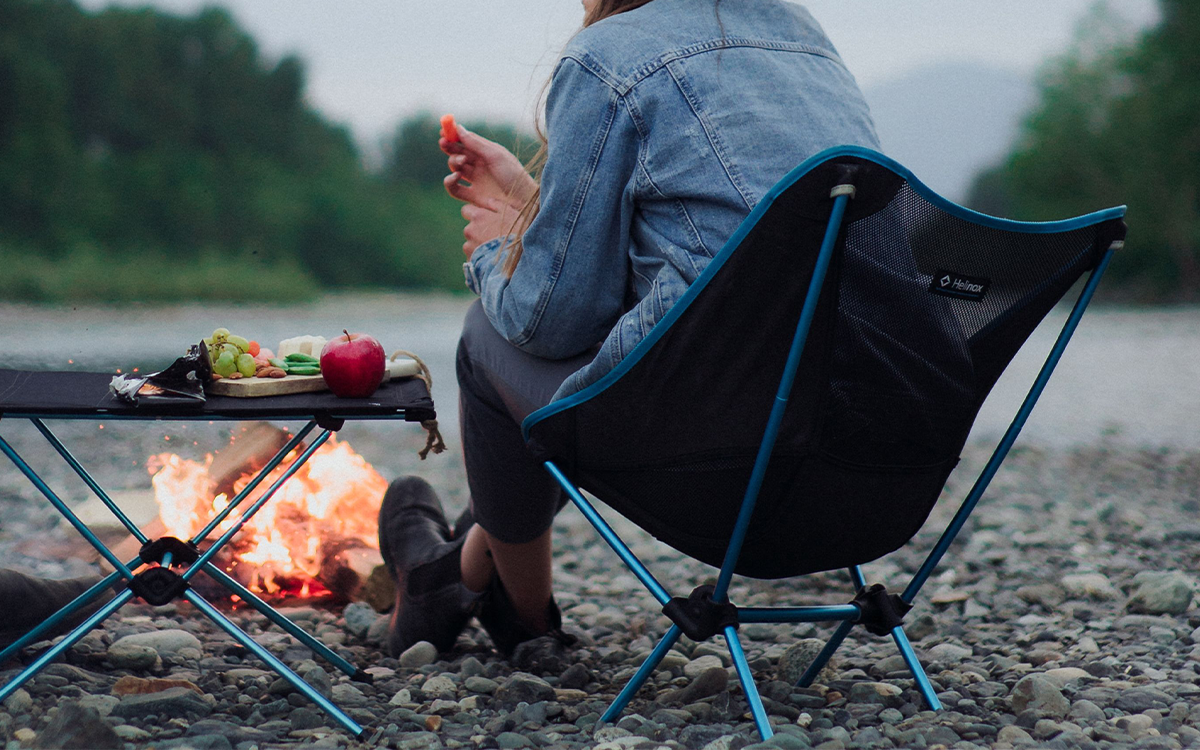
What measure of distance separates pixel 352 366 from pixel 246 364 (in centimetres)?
24

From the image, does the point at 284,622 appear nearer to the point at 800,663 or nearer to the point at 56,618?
the point at 56,618

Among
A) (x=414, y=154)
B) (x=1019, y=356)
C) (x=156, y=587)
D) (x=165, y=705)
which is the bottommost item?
(x=165, y=705)

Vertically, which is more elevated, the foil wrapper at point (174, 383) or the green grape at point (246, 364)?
the green grape at point (246, 364)

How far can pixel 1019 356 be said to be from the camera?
15453mm

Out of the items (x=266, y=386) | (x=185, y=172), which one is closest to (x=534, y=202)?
(x=266, y=386)

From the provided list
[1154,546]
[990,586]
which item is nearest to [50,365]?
[990,586]

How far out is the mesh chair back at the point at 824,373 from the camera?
61.5 inches

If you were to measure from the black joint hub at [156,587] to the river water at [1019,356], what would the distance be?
0.41m

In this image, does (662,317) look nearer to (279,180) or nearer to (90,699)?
(90,699)

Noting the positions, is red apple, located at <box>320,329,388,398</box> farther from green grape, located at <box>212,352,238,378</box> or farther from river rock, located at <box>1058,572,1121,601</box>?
river rock, located at <box>1058,572,1121,601</box>

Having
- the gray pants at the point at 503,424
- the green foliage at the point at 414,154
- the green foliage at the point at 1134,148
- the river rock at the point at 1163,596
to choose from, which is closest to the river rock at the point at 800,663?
the gray pants at the point at 503,424

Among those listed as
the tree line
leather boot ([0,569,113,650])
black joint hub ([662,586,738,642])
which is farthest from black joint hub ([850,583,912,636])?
the tree line

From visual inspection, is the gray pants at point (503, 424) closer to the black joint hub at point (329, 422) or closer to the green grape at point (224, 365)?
the black joint hub at point (329, 422)

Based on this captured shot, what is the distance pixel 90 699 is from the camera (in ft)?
6.60
